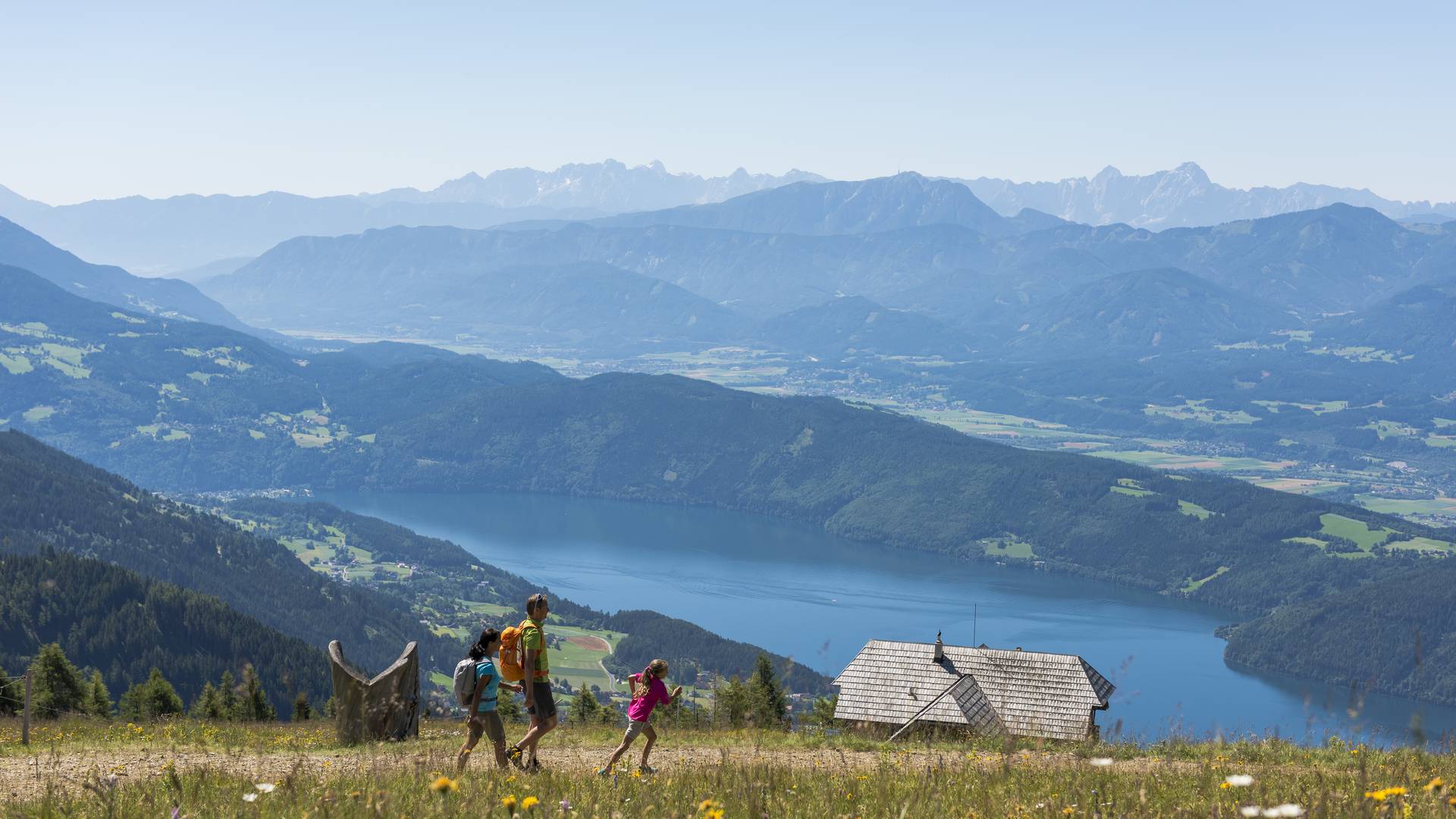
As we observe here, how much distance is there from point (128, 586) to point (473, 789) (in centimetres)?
11618

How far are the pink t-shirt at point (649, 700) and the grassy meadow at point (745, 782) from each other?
714 mm

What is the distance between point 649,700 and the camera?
1423cm

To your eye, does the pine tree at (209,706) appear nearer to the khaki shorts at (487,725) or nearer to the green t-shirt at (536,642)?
the khaki shorts at (487,725)

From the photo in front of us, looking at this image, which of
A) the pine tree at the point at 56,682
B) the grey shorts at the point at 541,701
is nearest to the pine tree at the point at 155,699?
the pine tree at the point at 56,682

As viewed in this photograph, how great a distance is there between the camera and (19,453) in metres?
176

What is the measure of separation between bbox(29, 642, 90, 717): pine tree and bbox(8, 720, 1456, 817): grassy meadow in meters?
28.2

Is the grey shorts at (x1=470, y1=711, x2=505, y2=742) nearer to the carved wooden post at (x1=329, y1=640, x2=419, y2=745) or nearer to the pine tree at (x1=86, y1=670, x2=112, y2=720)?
the carved wooden post at (x1=329, y1=640, x2=419, y2=745)

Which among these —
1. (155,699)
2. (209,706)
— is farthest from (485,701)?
(155,699)

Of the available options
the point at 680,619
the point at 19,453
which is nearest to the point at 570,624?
the point at 680,619

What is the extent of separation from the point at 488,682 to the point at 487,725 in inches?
19.5

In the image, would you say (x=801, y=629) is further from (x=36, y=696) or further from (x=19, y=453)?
(x=36, y=696)

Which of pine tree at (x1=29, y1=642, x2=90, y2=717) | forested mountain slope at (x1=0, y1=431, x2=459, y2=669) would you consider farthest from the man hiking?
forested mountain slope at (x1=0, y1=431, x2=459, y2=669)

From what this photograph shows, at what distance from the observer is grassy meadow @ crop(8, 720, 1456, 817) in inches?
313

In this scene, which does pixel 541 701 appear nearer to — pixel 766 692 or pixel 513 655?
pixel 513 655
